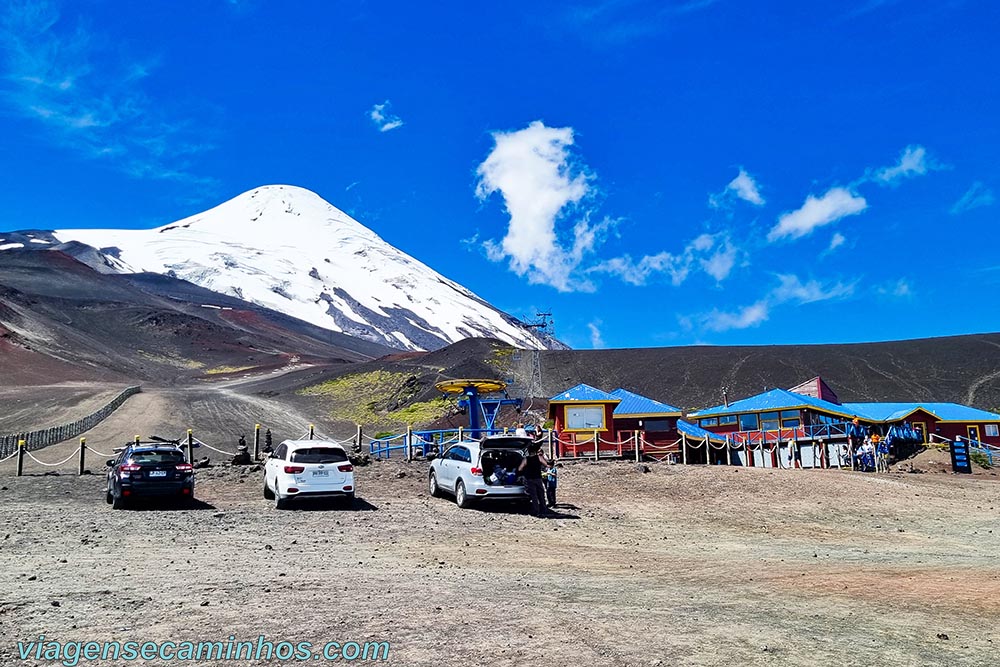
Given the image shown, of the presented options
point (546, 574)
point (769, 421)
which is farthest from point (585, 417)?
point (546, 574)

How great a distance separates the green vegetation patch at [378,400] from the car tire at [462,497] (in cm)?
4087

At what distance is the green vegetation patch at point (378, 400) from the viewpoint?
6391 centimetres

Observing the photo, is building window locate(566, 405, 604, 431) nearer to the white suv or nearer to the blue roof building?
the blue roof building

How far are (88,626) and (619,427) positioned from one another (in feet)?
104

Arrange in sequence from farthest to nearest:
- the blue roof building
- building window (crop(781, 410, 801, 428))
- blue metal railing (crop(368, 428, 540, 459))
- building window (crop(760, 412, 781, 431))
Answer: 1. building window (crop(760, 412, 781, 431))
2. building window (crop(781, 410, 801, 428))
3. the blue roof building
4. blue metal railing (crop(368, 428, 540, 459))

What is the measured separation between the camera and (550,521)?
18.3m

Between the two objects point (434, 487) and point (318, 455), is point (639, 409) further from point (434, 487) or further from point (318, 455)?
point (318, 455)

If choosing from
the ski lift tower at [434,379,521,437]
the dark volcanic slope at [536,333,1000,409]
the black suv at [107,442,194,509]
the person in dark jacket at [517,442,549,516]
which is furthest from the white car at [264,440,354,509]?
the dark volcanic slope at [536,333,1000,409]

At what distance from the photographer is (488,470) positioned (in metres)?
19.2

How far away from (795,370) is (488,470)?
72235 millimetres

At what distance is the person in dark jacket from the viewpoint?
61.9 ft

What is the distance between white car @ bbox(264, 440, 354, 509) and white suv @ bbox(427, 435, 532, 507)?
8.76ft

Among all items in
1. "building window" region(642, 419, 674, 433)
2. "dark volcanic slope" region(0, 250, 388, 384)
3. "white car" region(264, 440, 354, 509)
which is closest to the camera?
"white car" region(264, 440, 354, 509)

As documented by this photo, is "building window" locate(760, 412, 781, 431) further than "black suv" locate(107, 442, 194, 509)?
Yes
